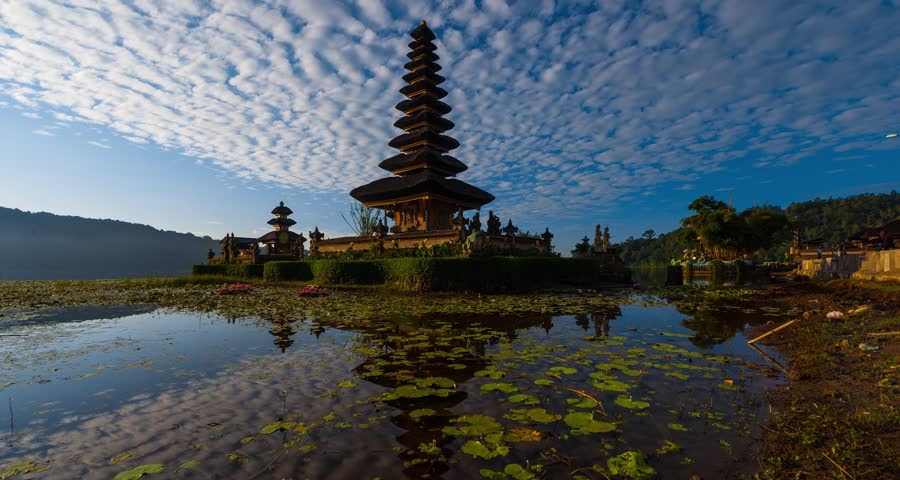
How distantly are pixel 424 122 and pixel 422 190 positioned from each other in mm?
7080

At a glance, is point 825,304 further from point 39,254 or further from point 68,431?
point 39,254

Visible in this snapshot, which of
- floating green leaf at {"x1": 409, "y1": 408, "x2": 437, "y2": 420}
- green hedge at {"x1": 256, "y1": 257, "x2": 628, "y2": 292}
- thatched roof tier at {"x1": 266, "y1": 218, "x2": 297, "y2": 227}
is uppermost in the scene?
thatched roof tier at {"x1": 266, "y1": 218, "x2": 297, "y2": 227}

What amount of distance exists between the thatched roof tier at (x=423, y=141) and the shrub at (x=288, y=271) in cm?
1304

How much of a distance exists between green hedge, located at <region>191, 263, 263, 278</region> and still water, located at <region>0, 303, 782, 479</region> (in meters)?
19.4

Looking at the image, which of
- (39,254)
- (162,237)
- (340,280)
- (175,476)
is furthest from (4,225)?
(175,476)

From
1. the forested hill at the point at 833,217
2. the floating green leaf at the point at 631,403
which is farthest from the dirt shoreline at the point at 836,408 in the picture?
the forested hill at the point at 833,217

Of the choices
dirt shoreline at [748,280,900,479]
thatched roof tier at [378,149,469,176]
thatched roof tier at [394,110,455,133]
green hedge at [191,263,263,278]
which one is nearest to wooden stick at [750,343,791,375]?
dirt shoreline at [748,280,900,479]

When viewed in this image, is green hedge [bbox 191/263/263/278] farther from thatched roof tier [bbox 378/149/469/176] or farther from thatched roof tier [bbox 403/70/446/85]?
thatched roof tier [bbox 403/70/446/85]

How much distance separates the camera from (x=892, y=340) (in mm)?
5641

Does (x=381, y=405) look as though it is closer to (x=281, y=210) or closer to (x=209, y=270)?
(x=209, y=270)

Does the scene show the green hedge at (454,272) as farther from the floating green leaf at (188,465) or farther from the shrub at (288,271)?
the floating green leaf at (188,465)

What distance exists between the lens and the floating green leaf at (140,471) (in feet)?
7.82

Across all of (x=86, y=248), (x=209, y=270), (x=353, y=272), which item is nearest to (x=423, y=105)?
(x=353, y=272)

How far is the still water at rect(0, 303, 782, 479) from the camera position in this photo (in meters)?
2.58
